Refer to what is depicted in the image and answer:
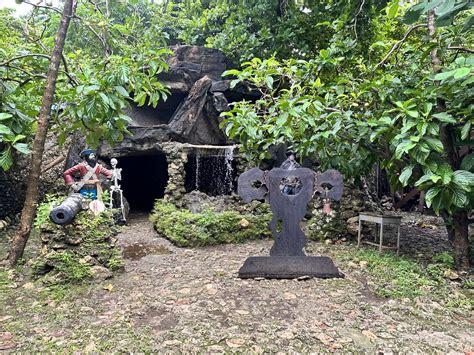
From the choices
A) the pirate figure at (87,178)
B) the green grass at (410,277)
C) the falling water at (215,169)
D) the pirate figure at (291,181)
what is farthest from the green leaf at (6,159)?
the falling water at (215,169)

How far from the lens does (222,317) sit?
336cm

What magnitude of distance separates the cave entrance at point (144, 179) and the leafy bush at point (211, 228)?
251 inches

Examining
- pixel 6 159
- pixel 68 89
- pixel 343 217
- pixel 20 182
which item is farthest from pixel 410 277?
pixel 20 182

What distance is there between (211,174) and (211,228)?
4.57 metres

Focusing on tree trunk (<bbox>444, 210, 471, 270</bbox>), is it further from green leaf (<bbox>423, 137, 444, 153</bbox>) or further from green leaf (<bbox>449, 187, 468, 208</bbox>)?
green leaf (<bbox>423, 137, 444, 153</bbox>)

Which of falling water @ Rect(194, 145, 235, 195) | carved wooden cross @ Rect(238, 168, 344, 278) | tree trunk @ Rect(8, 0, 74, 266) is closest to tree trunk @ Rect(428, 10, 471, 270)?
carved wooden cross @ Rect(238, 168, 344, 278)

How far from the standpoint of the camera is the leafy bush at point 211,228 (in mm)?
6910

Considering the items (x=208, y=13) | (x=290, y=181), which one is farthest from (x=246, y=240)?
(x=208, y=13)

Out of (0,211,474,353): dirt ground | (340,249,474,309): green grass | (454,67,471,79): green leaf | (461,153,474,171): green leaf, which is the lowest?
(0,211,474,353): dirt ground

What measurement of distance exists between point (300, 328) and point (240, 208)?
6.06 meters

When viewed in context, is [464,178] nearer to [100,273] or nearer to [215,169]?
[100,273]

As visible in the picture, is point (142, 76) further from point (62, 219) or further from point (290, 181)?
point (290, 181)

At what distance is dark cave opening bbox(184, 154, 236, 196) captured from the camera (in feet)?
35.4

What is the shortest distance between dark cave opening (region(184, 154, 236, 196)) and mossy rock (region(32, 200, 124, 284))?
613 centimetres
